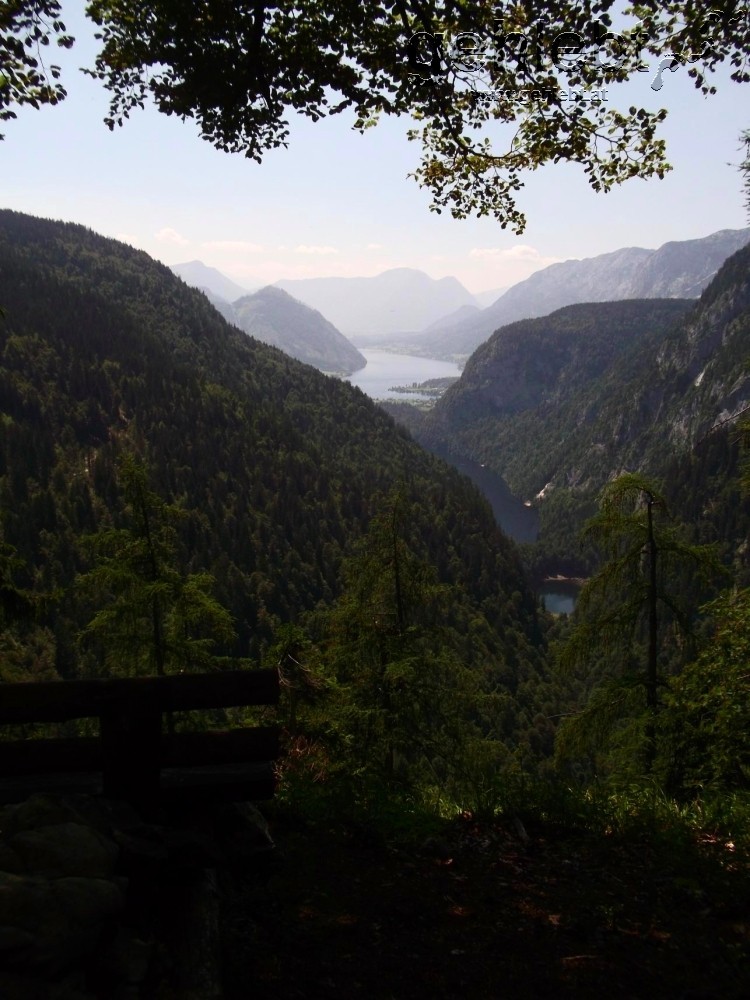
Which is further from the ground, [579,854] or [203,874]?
[203,874]

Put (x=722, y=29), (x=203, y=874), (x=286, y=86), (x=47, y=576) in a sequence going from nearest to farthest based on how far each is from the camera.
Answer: (x=203, y=874) < (x=722, y=29) < (x=286, y=86) < (x=47, y=576)

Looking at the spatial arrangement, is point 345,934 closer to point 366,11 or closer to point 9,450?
point 366,11

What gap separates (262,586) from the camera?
389ft

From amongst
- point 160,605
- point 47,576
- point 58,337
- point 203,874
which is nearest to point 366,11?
point 203,874

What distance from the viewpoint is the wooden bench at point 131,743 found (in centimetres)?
505

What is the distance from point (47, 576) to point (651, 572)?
103967mm

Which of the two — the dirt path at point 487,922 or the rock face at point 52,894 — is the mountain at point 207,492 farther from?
the rock face at point 52,894

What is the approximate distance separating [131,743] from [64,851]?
4.27 ft

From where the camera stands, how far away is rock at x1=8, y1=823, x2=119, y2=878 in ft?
12.6

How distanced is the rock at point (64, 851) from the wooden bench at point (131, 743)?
1042 millimetres

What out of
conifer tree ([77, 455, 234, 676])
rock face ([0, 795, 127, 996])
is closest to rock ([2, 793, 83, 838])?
rock face ([0, 795, 127, 996])

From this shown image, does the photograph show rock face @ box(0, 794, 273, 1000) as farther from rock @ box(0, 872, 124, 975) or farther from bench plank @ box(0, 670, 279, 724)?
Answer: bench plank @ box(0, 670, 279, 724)

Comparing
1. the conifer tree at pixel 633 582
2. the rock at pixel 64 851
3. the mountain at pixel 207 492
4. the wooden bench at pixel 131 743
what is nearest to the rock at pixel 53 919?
the rock at pixel 64 851

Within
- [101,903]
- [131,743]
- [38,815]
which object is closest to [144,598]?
Answer: [131,743]
